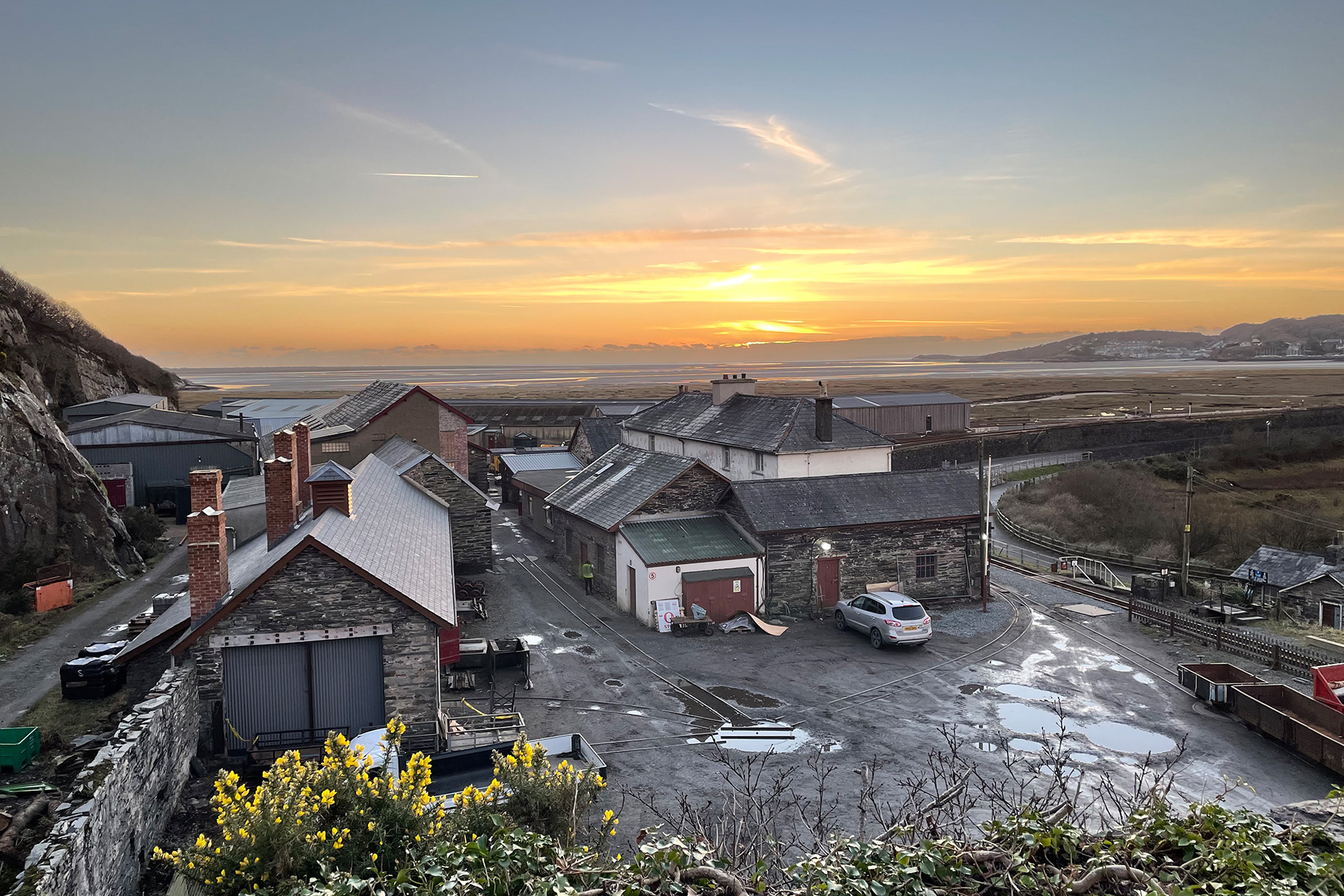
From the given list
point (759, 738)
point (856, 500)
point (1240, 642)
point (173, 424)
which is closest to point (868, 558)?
point (856, 500)

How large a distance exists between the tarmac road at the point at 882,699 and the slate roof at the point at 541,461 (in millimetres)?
18196

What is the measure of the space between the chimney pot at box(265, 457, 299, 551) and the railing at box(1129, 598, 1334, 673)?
1093 inches

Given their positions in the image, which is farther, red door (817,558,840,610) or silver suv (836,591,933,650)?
red door (817,558,840,610)

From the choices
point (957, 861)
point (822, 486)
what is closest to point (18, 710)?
point (957, 861)

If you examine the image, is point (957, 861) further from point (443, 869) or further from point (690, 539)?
point (690, 539)

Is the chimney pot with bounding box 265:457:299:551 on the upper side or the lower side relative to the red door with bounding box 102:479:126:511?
upper

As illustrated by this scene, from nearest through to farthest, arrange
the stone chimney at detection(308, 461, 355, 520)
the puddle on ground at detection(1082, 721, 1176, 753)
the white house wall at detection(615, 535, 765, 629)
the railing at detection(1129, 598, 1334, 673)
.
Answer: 1. the puddle on ground at detection(1082, 721, 1176, 753)
2. the stone chimney at detection(308, 461, 355, 520)
3. the railing at detection(1129, 598, 1334, 673)
4. the white house wall at detection(615, 535, 765, 629)

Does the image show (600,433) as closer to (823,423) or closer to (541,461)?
(541,461)

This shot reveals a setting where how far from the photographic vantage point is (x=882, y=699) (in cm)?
2211

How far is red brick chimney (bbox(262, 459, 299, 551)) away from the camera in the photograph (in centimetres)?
2100

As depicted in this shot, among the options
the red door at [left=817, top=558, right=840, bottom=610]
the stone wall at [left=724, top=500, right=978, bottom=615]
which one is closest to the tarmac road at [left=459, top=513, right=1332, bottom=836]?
the stone wall at [left=724, top=500, right=978, bottom=615]

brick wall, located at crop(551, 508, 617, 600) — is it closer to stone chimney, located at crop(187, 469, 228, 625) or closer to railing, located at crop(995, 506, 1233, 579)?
stone chimney, located at crop(187, 469, 228, 625)

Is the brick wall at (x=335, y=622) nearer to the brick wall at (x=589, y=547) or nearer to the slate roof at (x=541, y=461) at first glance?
the brick wall at (x=589, y=547)

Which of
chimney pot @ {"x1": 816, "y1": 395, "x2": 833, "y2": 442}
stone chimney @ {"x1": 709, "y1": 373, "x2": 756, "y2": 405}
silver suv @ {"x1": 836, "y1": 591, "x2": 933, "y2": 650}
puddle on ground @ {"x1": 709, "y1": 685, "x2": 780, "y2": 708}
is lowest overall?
puddle on ground @ {"x1": 709, "y1": 685, "x2": 780, "y2": 708}
